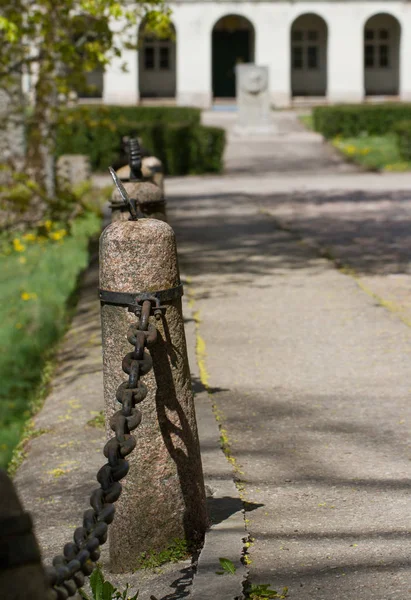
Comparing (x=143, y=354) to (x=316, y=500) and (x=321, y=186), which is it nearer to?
(x=316, y=500)

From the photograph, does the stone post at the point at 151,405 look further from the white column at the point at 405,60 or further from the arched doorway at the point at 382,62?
the arched doorway at the point at 382,62

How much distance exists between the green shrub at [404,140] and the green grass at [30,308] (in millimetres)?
10933

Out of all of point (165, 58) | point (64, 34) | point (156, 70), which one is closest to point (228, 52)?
point (165, 58)

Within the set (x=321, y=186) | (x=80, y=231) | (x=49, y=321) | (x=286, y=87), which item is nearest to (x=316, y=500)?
(x=49, y=321)

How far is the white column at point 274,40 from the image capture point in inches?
1799

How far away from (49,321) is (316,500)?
6216 millimetres

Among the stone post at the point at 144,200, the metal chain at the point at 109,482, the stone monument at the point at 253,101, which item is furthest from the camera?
the stone monument at the point at 253,101

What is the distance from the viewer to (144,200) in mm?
6777

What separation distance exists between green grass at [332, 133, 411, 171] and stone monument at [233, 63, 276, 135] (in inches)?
133

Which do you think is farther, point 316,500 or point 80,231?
point 80,231

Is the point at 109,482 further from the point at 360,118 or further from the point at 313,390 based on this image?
the point at 360,118

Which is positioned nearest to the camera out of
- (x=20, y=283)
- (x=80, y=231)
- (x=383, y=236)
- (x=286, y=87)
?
(x=20, y=283)

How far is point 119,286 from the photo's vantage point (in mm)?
3654

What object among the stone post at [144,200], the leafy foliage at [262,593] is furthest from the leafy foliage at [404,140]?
the leafy foliage at [262,593]
